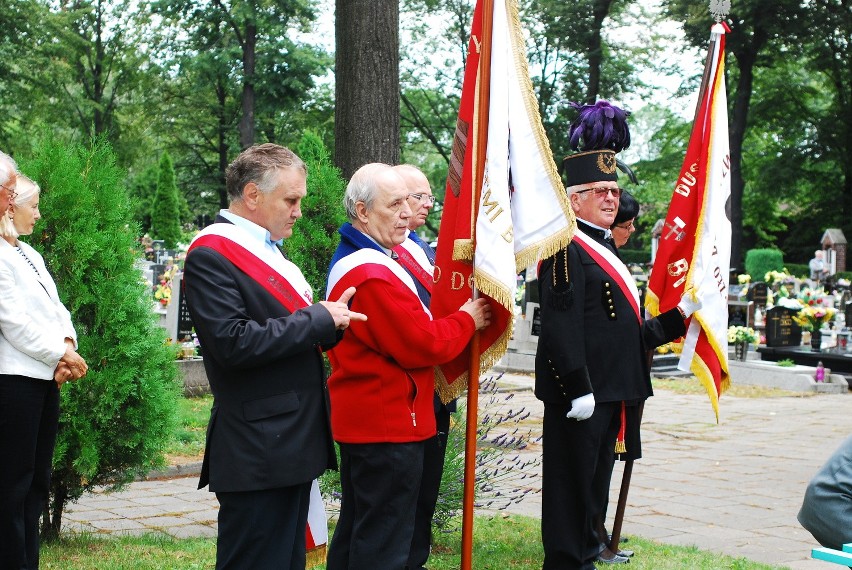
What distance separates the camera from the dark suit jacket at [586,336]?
4445 mm

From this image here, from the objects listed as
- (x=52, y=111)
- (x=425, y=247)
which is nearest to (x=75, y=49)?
(x=52, y=111)

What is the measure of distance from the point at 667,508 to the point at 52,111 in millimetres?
27928

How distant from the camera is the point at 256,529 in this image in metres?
3.37

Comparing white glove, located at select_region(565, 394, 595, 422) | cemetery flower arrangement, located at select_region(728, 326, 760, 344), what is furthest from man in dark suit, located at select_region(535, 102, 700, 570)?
cemetery flower arrangement, located at select_region(728, 326, 760, 344)

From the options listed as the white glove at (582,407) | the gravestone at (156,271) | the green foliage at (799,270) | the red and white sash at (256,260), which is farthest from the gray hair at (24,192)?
the green foliage at (799,270)

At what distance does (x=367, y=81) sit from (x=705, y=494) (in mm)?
3936

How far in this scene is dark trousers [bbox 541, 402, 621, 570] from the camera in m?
4.59

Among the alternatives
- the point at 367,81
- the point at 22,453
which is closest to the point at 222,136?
the point at 367,81

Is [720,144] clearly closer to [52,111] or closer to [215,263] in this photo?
[215,263]

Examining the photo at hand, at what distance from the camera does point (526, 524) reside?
627cm

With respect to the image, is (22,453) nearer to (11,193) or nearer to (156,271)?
(11,193)

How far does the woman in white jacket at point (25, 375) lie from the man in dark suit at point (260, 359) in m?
1.10

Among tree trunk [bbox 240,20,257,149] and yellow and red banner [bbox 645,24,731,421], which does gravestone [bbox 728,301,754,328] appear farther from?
yellow and red banner [bbox 645,24,731,421]

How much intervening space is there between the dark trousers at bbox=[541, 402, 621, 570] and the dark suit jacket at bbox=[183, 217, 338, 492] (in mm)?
1569
